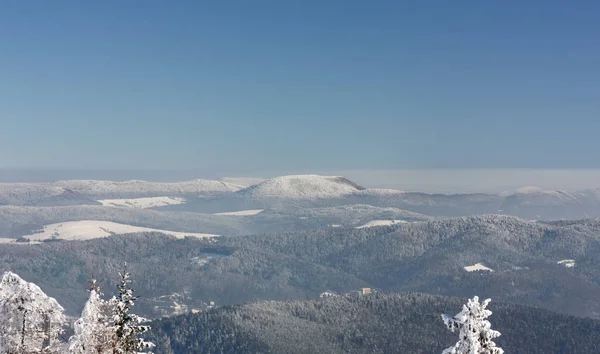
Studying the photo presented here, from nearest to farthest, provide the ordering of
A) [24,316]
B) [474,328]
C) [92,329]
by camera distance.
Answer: [474,328], [92,329], [24,316]

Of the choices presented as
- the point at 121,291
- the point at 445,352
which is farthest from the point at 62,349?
the point at 445,352

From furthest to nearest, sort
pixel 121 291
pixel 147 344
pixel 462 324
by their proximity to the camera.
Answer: pixel 147 344 → pixel 121 291 → pixel 462 324

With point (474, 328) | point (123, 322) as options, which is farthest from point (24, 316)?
point (474, 328)

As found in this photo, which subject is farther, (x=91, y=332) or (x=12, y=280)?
(x=12, y=280)

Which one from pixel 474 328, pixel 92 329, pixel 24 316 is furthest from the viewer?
pixel 24 316

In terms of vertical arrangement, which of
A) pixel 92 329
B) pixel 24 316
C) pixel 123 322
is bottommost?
pixel 24 316

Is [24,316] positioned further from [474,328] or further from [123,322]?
[474,328]

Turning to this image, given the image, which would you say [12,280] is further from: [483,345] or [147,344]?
[483,345]

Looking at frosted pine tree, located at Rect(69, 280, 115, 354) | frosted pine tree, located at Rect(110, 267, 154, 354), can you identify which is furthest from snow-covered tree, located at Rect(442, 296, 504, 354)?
frosted pine tree, located at Rect(69, 280, 115, 354)
